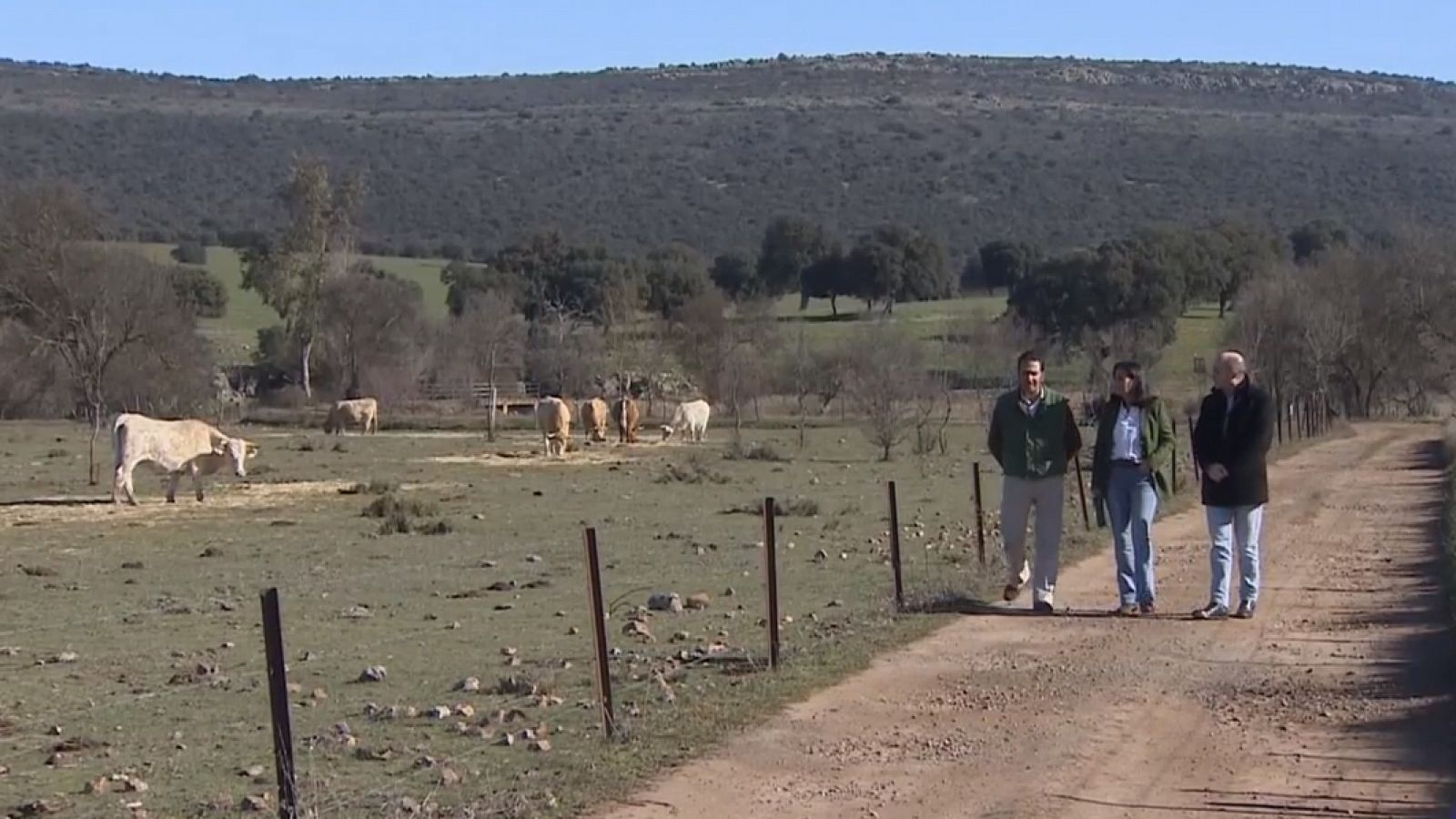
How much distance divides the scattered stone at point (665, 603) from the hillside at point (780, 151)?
295ft

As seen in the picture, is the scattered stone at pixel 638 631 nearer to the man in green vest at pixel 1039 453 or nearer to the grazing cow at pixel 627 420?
the man in green vest at pixel 1039 453

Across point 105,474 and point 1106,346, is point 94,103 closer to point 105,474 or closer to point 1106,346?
point 1106,346

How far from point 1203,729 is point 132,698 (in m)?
6.22

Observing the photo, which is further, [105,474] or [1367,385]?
[1367,385]

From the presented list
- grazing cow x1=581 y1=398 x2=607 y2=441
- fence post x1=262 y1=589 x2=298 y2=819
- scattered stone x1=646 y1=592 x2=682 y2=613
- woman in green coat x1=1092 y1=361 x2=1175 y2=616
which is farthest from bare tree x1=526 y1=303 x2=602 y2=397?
fence post x1=262 y1=589 x2=298 y2=819

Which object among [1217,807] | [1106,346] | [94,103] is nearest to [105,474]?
[1217,807]

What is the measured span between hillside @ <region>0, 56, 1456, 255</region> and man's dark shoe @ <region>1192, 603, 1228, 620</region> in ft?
296

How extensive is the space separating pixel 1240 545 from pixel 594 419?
3450 centimetres

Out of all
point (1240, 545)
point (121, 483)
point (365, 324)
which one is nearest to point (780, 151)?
point (365, 324)

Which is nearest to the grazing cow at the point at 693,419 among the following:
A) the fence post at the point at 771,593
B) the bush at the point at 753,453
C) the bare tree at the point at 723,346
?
the bush at the point at 753,453

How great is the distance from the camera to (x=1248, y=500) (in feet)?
46.0

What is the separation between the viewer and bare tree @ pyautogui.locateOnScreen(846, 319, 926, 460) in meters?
41.5

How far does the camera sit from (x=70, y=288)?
128 feet

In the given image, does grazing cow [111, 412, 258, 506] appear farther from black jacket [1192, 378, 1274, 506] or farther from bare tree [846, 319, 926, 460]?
black jacket [1192, 378, 1274, 506]
